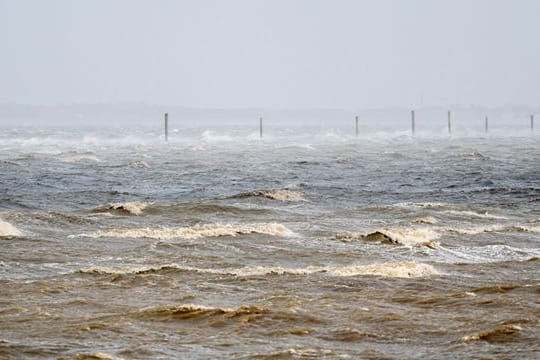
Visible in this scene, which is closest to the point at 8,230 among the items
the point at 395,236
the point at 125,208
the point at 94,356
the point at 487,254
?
the point at 125,208

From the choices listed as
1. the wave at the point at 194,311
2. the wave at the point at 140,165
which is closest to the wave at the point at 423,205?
the wave at the point at 194,311

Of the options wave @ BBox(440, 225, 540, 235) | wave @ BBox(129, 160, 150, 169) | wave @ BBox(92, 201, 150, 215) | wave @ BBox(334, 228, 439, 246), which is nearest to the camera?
wave @ BBox(334, 228, 439, 246)

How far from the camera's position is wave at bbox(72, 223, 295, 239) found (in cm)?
2050

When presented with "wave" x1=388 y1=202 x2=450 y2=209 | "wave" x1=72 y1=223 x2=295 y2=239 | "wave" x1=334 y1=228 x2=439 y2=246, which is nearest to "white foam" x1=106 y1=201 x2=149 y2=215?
"wave" x1=72 y1=223 x2=295 y2=239

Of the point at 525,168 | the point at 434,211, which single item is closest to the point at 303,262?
the point at 434,211

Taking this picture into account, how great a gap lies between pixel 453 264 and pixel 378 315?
451cm

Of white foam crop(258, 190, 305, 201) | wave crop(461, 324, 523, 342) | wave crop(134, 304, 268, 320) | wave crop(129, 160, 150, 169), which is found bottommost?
wave crop(129, 160, 150, 169)

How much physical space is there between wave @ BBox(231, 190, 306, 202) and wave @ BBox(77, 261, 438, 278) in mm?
12963

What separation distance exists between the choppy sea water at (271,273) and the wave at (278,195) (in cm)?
14

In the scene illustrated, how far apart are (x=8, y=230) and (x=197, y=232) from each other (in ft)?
12.0

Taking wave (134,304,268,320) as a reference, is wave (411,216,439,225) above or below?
below

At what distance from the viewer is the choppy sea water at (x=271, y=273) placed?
1150 centimetres

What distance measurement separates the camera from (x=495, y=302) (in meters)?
13.7

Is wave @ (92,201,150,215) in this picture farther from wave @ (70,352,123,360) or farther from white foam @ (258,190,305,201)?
wave @ (70,352,123,360)
